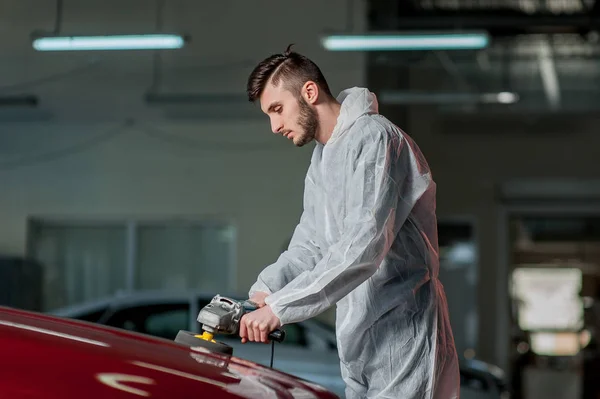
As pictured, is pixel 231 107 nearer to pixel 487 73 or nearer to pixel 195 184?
pixel 195 184

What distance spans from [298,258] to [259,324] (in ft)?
1.39

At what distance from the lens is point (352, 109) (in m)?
2.24

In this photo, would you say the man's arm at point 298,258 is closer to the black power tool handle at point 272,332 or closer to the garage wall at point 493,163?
the black power tool handle at point 272,332

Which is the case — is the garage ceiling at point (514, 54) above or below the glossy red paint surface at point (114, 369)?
above

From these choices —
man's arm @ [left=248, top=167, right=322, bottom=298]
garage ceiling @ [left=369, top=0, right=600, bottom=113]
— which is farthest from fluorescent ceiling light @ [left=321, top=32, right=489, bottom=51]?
man's arm @ [left=248, top=167, right=322, bottom=298]

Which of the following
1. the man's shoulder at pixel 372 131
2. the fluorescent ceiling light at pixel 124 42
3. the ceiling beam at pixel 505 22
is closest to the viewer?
the man's shoulder at pixel 372 131

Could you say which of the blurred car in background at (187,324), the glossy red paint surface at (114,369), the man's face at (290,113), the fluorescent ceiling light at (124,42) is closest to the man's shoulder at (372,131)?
the man's face at (290,113)

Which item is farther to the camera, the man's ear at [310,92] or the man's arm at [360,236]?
the man's ear at [310,92]

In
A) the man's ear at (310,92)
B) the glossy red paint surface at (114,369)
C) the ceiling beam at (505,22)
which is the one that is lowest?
the glossy red paint surface at (114,369)

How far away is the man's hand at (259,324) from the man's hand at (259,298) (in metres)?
0.19

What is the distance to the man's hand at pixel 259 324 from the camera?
1.99 m

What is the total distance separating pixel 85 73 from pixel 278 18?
176cm

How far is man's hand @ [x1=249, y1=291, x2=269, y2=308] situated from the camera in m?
2.21

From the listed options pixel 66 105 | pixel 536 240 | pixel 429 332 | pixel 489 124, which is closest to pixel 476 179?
pixel 489 124
